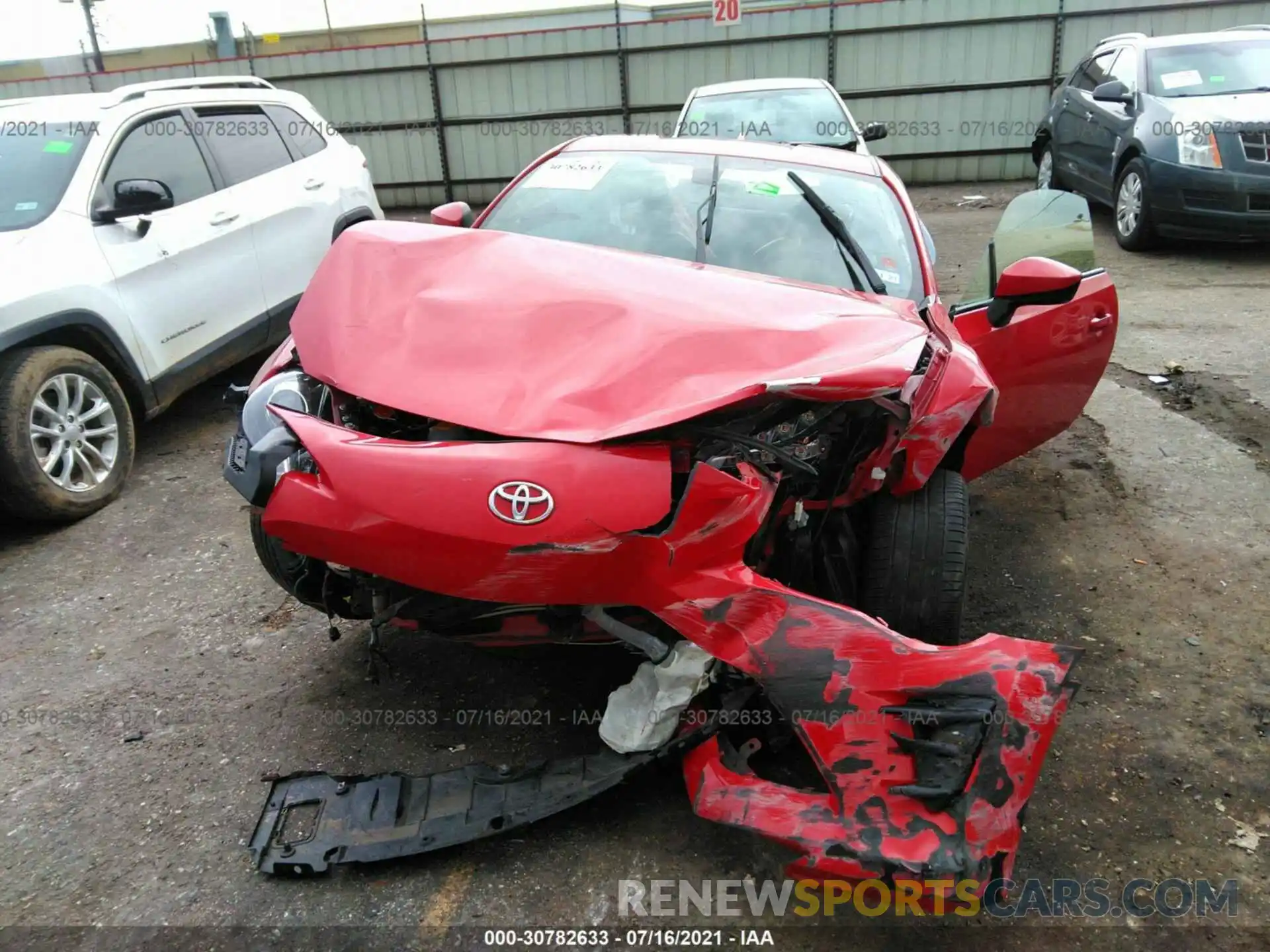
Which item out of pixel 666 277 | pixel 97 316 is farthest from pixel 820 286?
pixel 97 316

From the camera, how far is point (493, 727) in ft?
9.05

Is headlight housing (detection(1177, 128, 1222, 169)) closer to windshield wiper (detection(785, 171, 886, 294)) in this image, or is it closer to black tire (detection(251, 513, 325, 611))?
windshield wiper (detection(785, 171, 886, 294))

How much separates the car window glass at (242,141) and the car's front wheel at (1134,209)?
6.97 metres

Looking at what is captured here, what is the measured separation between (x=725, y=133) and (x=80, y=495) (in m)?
5.89

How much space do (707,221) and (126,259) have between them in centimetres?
302

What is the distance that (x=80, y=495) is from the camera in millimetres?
4180

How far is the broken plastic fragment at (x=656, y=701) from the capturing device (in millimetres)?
2236

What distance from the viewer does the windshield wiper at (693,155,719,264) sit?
126 inches

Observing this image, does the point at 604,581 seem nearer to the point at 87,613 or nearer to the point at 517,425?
the point at 517,425

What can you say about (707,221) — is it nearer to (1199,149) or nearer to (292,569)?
(292,569)

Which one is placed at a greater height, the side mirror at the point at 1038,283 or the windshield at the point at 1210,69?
the windshield at the point at 1210,69

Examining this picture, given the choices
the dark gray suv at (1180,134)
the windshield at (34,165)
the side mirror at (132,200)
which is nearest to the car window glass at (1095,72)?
the dark gray suv at (1180,134)

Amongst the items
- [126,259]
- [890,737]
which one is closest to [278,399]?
[890,737]

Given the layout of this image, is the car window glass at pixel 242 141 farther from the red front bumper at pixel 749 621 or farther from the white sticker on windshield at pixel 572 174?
the red front bumper at pixel 749 621
